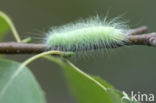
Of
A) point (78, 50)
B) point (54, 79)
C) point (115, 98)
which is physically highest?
point (78, 50)

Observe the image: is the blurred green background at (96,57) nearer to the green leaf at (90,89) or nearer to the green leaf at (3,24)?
the green leaf at (3,24)

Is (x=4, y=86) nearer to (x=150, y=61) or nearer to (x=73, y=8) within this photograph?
(x=150, y=61)

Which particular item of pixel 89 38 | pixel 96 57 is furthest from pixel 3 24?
pixel 96 57

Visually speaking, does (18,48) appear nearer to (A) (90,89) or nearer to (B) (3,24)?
(A) (90,89)

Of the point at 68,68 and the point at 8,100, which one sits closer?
the point at 8,100

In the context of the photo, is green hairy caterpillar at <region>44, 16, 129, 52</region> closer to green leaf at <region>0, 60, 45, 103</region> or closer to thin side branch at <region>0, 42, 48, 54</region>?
thin side branch at <region>0, 42, 48, 54</region>

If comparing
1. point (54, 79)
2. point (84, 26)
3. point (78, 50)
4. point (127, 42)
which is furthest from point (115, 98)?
point (54, 79)

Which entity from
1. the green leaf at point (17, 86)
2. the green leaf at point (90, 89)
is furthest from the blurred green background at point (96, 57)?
the green leaf at point (17, 86)
